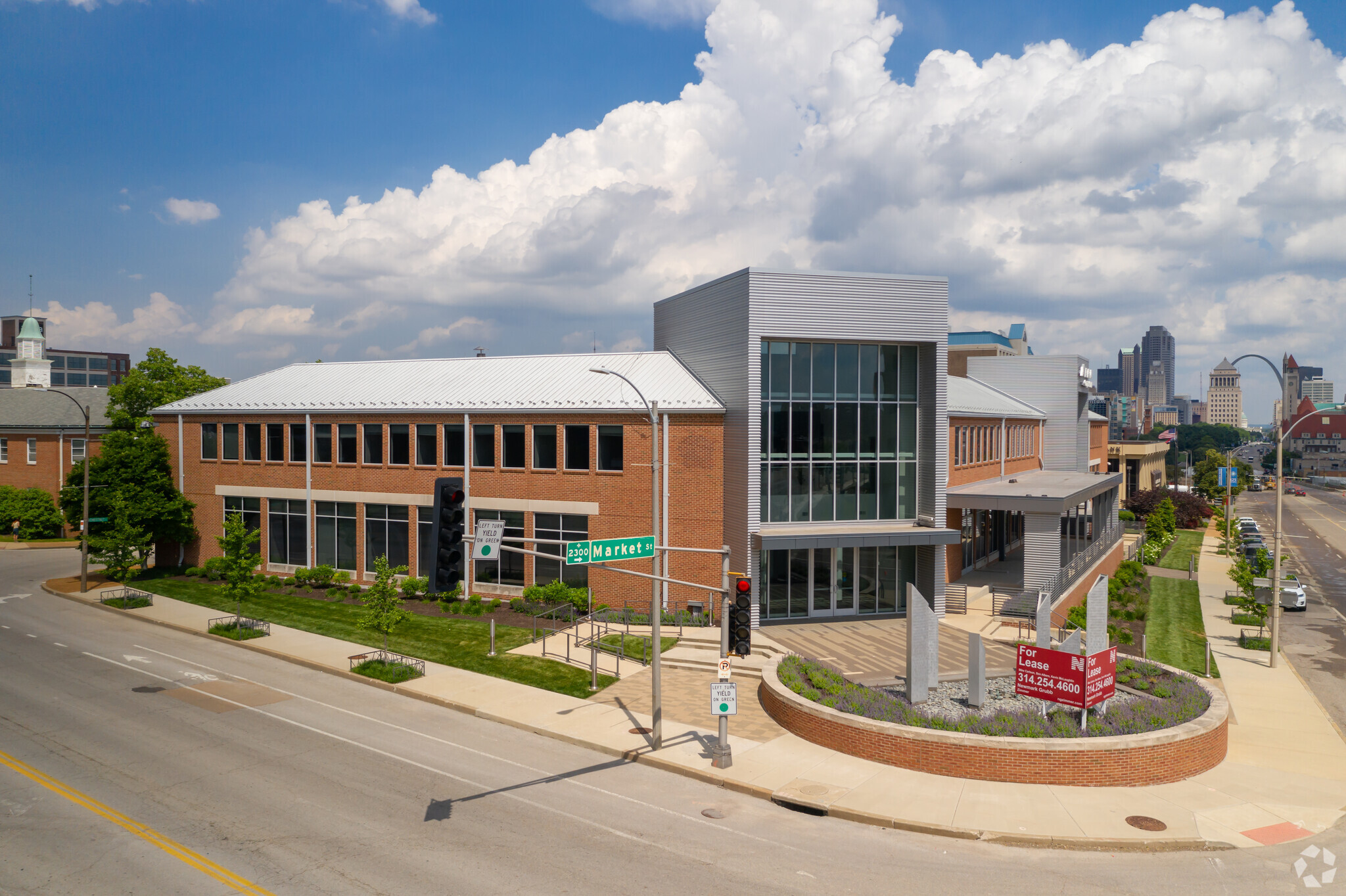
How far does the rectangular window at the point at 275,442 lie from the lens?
41594 mm

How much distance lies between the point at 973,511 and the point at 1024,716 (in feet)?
83.8

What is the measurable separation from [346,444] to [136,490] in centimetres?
1119

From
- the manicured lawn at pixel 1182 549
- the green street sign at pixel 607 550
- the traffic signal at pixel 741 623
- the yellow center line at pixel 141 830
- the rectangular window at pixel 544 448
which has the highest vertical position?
the rectangular window at pixel 544 448

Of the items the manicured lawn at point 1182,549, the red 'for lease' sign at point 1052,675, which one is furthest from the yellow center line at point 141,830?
the manicured lawn at point 1182,549

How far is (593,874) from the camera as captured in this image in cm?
1345

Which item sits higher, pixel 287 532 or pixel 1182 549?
pixel 287 532

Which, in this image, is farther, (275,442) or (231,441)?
(231,441)

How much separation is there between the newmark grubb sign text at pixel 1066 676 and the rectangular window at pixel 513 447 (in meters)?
22.1

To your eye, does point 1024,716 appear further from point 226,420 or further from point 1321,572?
point 1321,572

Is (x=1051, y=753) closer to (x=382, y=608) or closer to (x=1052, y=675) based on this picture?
(x=1052, y=675)

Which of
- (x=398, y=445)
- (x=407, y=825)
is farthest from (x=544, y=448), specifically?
(x=407, y=825)

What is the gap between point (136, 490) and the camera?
41094 millimetres

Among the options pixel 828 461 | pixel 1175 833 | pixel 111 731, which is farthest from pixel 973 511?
pixel 111 731

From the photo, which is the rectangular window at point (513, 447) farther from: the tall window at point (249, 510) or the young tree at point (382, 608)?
the tall window at point (249, 510)
